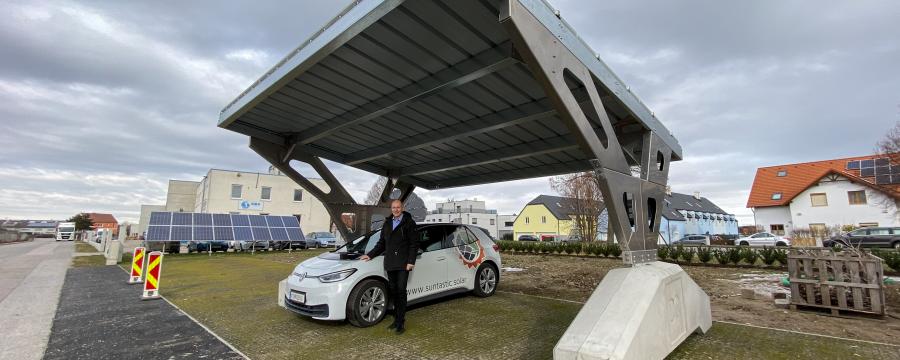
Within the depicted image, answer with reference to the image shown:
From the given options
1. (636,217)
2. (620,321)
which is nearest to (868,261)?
(636,217)

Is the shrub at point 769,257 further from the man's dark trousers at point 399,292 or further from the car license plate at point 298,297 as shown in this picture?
the car license plate at point 298,297

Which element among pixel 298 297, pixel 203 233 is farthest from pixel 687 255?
pixel 203 233

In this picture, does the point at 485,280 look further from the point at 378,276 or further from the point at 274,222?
the point at 274,222

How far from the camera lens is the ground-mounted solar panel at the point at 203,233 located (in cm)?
1983

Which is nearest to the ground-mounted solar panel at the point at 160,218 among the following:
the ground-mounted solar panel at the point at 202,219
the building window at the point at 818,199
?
the ground-mounted solar panel at the point at 202,219

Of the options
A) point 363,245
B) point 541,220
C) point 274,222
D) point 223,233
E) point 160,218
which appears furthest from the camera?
point 541,220

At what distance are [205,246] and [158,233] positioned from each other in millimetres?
3292

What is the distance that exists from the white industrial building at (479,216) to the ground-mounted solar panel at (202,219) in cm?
4028

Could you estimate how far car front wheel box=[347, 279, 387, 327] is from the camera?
5.04 metres

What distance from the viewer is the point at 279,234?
2336 cm

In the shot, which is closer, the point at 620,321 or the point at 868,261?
the point at 620,321

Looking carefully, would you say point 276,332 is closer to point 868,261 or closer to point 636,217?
point 636,217

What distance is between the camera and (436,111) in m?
7.07

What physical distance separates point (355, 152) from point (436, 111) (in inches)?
152
